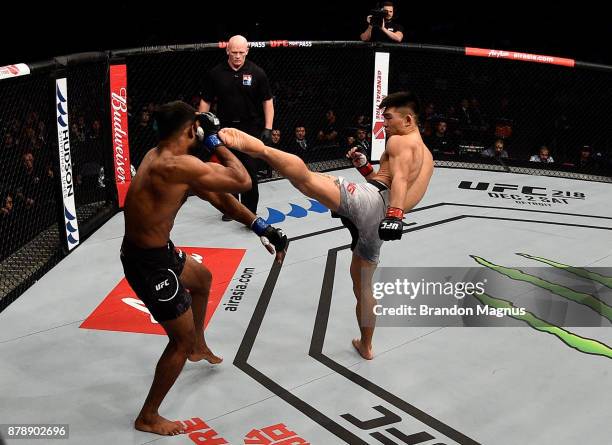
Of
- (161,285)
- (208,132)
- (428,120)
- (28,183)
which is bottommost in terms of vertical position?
(28,183)

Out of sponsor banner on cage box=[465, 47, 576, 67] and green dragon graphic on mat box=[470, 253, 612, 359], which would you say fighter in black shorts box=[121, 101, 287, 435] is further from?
sponsor banner on cage box=[465, 47, 576, 67]

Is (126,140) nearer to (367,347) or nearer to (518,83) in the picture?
(367,347)

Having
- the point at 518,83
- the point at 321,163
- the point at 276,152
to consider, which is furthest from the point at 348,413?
the point at 518,83

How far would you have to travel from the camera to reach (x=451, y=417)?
3438 millimetres

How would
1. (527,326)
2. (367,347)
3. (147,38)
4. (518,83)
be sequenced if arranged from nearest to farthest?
(367,347) < (527,326) < (518,83) < (147,38)

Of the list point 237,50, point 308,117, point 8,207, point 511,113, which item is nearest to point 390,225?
point 237,50

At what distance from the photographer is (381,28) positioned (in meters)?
7.47

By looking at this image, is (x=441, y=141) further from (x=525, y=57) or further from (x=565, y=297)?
(x=565, y=297)

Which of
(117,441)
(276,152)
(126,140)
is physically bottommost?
(117,441)

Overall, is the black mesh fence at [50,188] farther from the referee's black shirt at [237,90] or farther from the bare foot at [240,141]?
the bare foot at [240,141]

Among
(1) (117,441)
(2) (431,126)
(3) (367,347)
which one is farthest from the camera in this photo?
(2) (431,126)

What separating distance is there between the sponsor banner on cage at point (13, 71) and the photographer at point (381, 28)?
398 cm

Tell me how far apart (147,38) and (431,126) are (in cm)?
590

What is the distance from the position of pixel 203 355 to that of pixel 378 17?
4779 millimetres
